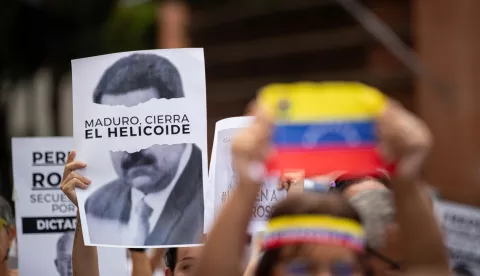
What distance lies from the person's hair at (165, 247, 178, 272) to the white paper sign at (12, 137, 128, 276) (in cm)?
59

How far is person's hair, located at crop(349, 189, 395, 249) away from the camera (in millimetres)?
2641

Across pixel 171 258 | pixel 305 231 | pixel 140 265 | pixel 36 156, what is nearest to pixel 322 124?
pixel 305 231

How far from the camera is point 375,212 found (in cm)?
274

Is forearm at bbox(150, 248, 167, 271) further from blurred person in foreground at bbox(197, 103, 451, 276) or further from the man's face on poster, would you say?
blurred person in foreground at bbox(197, 103, 451, 276)

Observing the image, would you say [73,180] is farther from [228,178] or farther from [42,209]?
[42,209]

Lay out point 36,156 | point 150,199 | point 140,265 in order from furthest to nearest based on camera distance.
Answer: point 36,156 < point 140,265 < point 150,199

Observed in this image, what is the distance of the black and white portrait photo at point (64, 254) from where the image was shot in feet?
13.8

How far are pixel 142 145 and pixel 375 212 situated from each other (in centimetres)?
104

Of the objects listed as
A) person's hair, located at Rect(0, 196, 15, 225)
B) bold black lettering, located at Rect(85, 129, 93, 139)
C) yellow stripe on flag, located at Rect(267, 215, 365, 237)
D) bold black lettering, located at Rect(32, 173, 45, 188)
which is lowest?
person's hair, located at Rect(0, 196, 15, 225)

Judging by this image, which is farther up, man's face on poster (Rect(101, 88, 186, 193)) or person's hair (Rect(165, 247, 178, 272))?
man's face on poster (Rect(101, 88, 186, 193))

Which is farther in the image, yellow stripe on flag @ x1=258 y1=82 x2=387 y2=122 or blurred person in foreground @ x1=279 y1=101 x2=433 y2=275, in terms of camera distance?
blurred person in foreground @ x1=279 y1=101 x2=433 y2=275

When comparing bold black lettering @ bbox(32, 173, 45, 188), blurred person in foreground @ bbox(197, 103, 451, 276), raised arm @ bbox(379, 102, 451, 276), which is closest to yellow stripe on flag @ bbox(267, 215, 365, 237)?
blurred person in foreground @ bbox(197, 103, 451, 276)

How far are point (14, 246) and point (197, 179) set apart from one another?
1.54 metres

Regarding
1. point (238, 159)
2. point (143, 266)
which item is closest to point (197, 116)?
point (143, 266)
